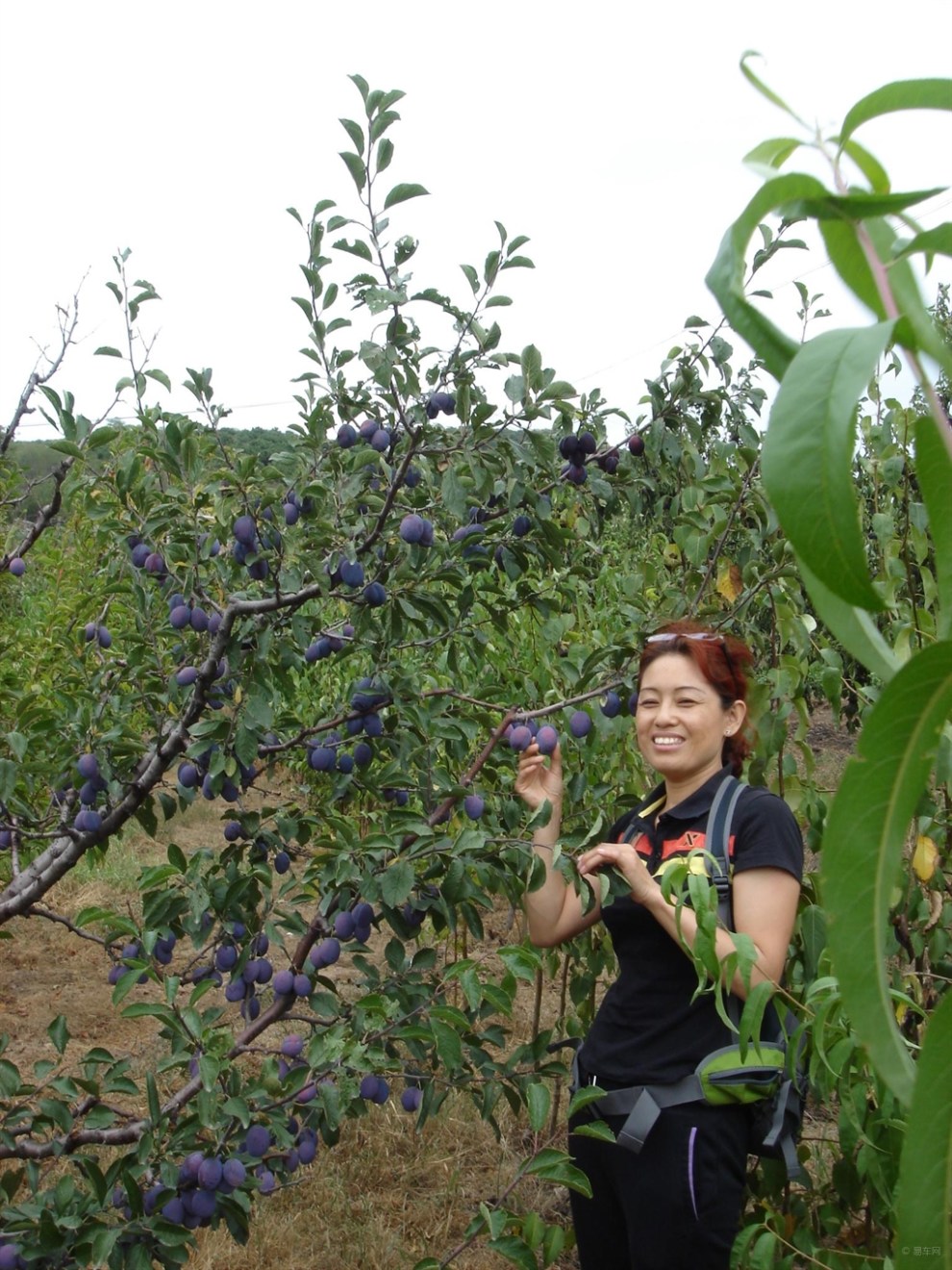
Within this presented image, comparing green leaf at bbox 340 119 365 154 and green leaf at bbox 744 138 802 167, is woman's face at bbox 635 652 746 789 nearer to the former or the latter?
green leaf at bbox 340 119 365 154

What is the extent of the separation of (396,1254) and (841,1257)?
49.4 inches

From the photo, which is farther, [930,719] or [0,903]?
[0,903]

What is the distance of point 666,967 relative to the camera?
1.93 metres

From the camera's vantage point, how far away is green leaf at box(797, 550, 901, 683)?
299 millimetres

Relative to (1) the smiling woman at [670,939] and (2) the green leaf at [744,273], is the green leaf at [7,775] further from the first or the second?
(2) the green leaf at [744,273]

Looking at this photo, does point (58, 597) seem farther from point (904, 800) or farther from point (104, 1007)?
point (904, 800)

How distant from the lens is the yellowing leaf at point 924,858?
7.27 feet

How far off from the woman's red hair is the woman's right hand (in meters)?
0.23

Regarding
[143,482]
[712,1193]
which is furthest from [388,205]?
[712,1193]

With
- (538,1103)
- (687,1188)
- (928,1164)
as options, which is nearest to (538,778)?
(538,1103)

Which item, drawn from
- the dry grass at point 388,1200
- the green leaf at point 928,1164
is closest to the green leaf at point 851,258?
the green leaf at point 928,1164

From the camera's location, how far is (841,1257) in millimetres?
2148

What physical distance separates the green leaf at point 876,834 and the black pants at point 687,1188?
5.44ft

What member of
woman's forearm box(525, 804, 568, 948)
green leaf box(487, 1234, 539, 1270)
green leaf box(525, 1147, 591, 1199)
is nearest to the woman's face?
woman's forearm box(525, 804, 568, 948)
